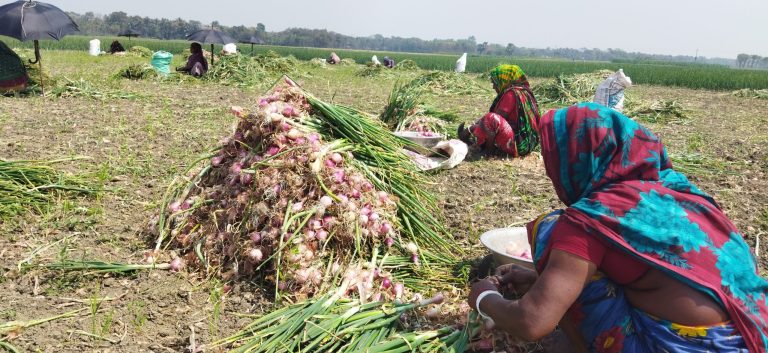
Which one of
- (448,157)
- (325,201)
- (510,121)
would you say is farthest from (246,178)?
(510,121)

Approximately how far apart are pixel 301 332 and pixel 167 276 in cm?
93

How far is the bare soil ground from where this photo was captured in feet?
7.70

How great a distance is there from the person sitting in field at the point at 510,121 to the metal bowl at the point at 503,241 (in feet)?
8.22

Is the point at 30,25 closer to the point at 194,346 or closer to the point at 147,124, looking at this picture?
the point at 147,124

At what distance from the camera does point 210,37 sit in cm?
1320

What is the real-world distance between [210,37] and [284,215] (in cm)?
1167

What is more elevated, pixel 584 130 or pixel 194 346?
pixel 584 130

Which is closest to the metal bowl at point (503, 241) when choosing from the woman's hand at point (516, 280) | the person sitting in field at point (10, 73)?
the woman's hand at point (516, 280)

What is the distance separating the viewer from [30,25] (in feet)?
25.5

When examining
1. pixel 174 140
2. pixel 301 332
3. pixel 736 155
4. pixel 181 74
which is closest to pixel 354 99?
pixel 181 74

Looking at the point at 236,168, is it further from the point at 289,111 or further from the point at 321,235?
the point at 321,235

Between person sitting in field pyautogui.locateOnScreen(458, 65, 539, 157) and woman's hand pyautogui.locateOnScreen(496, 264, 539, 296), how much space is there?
10.5ft

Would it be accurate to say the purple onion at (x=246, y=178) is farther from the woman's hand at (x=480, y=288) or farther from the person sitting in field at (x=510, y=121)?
the person sitting in field at (x=510, y=121)

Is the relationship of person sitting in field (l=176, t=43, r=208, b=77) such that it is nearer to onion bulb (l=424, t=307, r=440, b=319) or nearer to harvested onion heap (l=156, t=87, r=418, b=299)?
harvested onion heap (l=156, t=87, r=418, b=299)
